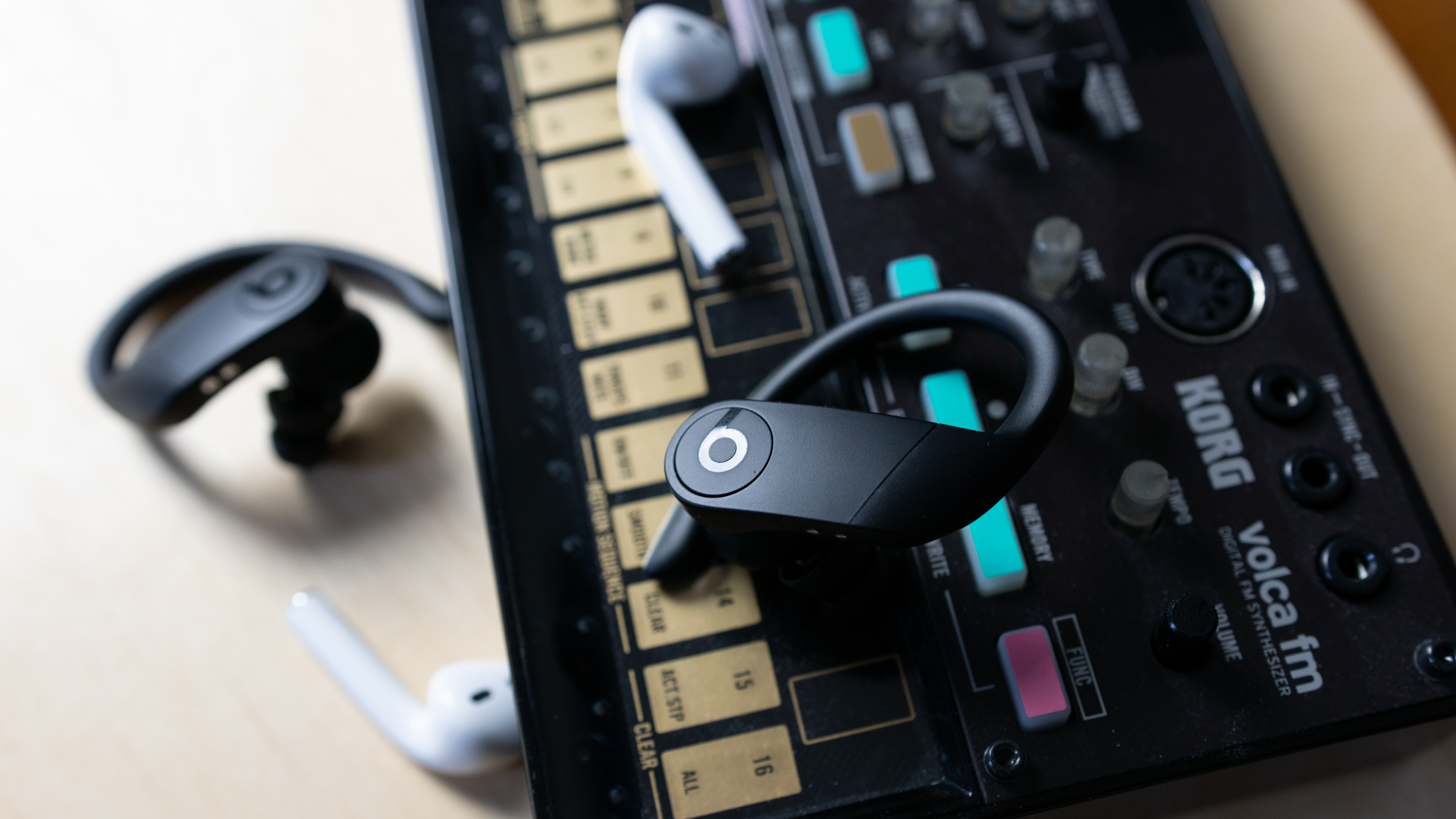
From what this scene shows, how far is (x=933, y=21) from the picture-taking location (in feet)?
2.01

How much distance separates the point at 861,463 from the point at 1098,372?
174 millimetres

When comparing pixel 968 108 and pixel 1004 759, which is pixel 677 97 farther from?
pixel 1004 759

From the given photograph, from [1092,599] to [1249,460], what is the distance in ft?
0.37

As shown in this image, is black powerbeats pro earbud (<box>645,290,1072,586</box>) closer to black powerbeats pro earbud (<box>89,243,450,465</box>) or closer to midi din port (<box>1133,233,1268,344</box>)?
midi din port (<box>1133,233,1268,344</box>)

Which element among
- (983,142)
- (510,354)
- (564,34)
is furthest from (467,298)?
(983,142)

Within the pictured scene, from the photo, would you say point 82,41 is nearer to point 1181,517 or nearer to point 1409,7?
point 1181,517

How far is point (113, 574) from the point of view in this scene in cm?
67

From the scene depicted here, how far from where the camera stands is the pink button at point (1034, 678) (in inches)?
18.8

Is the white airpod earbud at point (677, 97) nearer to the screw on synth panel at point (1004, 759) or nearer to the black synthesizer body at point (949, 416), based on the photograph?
the black synthesizer body at point (949, 416)

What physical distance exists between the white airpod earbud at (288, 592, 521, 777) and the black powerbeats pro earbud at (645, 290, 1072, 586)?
9.3 inches

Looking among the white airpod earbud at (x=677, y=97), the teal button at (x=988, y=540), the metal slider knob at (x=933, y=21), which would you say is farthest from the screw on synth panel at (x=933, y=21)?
the teal button at (x=988, y=540)

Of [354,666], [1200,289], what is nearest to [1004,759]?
[1200,289]

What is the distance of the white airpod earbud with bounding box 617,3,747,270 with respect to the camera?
61 cm

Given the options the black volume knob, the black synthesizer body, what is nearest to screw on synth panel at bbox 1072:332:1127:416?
the black synthesizer body
